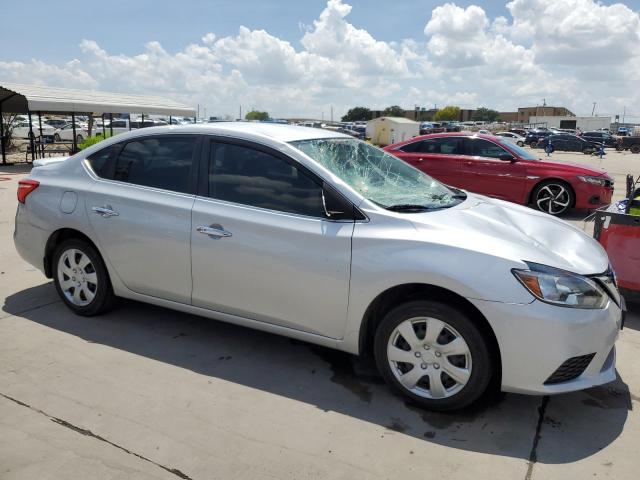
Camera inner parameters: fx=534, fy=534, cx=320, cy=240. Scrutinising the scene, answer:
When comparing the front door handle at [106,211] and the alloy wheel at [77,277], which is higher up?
the front door handle at [106,211]

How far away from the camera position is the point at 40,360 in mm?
3703

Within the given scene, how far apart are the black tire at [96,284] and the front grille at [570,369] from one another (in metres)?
3.27

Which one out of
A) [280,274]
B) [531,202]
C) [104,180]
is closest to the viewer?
[280,274]

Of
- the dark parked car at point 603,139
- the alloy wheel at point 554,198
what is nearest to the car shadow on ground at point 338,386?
the alloy wheel at point 554,198

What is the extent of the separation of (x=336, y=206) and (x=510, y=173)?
7.25 metres

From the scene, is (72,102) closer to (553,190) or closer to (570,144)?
(553,190)

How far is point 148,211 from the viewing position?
153 inches

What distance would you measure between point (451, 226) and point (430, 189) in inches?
34.4

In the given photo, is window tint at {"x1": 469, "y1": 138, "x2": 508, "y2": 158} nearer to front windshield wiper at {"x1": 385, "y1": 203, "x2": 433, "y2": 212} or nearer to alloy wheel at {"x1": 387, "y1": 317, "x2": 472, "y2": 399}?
front windshield wiper at {"x1": 385, "y1": 203, "x2": 433, "y2": 212}

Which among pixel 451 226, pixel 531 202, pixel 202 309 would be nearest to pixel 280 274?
pixel 202 309

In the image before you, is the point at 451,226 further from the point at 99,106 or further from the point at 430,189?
the point at 99,106

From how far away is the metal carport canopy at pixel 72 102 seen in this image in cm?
1683

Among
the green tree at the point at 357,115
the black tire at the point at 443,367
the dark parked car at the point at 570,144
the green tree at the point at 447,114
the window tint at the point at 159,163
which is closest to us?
the black tire at the point at 443,367

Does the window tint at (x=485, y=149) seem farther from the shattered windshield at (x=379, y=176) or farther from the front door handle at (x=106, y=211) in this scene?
the front door handle at (x=106, y=211)
